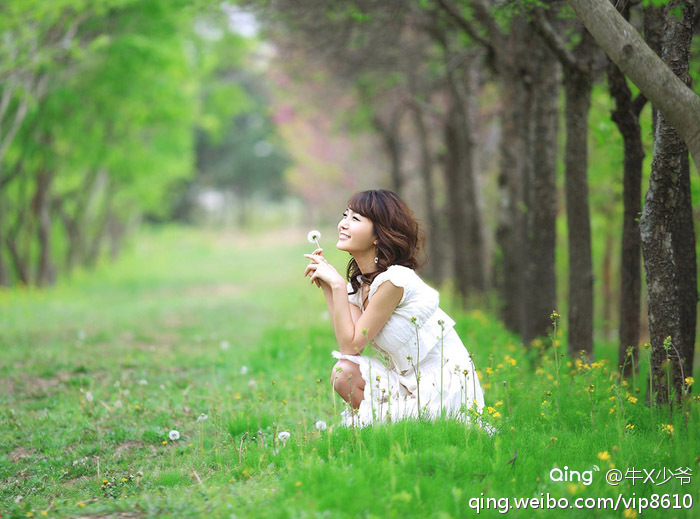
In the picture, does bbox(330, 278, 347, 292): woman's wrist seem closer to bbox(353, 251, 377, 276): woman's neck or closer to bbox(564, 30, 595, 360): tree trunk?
bbox(353, 251, 377, 276): woman's neck

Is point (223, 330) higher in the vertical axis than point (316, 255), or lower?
lower

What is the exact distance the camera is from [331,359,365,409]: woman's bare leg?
14.3 feet

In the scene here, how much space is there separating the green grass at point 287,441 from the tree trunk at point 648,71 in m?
1.54

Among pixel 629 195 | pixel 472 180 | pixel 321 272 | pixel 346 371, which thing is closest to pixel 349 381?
pixel 346 371

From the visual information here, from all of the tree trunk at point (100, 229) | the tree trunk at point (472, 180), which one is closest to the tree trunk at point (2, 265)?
the tree trunk at point (100, 229)

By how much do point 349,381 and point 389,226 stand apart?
3.31 feet

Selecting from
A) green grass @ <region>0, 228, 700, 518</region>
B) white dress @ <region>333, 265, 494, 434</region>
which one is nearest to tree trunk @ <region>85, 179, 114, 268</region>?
green grass @ <region>0, 228, 700, 518</region>

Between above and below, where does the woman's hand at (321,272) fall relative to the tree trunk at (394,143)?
below

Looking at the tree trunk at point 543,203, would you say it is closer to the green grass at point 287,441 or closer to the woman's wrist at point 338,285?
the green grass at point 287,441

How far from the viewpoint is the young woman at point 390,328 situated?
425 centimetres

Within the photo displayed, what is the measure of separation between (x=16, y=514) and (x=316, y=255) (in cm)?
218

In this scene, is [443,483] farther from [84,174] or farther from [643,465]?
[84,174]

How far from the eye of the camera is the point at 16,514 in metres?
3.24

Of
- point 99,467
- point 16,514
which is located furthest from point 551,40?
point 16,514
